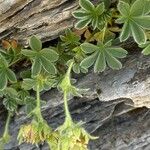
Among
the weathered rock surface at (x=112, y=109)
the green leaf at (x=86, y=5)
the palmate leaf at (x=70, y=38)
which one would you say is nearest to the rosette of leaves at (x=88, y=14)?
the green leaf at (x=86, y=5)

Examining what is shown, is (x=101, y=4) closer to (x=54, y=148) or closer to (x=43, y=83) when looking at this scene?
(x=43, y=83)

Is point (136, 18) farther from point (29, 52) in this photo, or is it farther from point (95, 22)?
point (29, 52)

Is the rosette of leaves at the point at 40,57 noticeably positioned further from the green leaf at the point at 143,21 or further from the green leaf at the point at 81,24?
the green leaf at the point at 143,21

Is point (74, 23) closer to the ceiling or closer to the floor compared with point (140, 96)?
closer to the ceiling

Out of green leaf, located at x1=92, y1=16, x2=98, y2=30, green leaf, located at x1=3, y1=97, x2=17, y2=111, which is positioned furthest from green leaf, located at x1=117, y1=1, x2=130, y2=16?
green leaf, located at x1=3, y1=97, x2=17, y2=111

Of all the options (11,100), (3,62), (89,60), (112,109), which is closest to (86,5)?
(89,60)

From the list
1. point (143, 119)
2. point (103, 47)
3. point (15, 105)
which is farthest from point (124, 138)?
point (103, 47)
